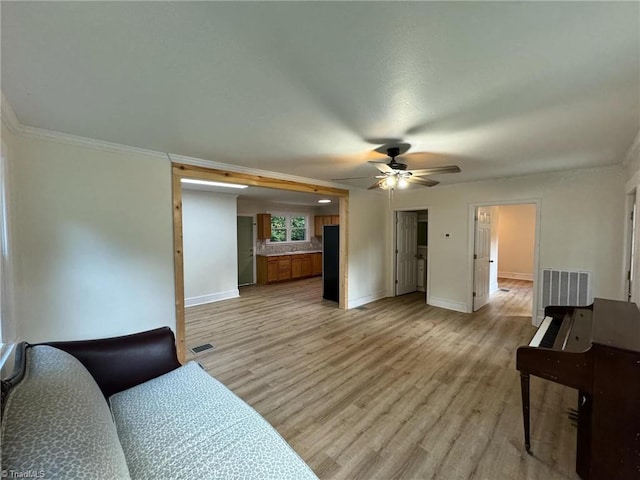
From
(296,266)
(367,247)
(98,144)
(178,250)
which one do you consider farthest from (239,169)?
(296,266)

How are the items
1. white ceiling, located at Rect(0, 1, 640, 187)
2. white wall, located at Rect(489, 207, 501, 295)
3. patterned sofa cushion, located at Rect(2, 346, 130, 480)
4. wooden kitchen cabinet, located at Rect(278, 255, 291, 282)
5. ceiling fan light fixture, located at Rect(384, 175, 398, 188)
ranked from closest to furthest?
patterned sofa cushion, located at Rect(2, 346, 130, 480)
white ceiling, located at Rect(0, 1, 640, 187)
ceiling fan light fixture, located at Rect(384, 175, 398, 188)
white wall, located at Rect(489, 207, 501, 295)
wooden kitchen cabinet, located at Rect(278, 255, 291, 282)

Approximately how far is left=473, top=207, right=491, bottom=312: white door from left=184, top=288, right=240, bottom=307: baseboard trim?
Answer: 16.5 ft

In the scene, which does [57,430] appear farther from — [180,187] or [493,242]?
[493,242]

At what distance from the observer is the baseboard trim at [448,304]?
4.75 m

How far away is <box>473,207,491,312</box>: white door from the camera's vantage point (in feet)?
15.5

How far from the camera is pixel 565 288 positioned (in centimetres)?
378

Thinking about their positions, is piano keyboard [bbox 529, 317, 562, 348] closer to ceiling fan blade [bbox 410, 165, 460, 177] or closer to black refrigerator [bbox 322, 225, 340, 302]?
ceiling fan blade [bbox 410, 165, 460, 177]

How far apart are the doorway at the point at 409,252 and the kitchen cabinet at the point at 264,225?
358cm

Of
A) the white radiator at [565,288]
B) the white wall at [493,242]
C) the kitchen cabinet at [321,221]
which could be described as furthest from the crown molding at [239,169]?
the kitchen cabinet at [321,221]

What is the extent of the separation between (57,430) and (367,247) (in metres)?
4.90

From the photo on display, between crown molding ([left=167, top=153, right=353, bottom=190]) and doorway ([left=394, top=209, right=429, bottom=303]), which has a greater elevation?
crown molding ([left=167, top=153, right=353, bottom=190])

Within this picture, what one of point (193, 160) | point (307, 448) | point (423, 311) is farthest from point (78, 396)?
point (423, 311)

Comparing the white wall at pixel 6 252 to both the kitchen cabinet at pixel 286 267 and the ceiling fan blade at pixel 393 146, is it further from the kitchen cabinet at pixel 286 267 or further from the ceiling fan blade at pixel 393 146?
the kitchen cabinet at pixel 286 267

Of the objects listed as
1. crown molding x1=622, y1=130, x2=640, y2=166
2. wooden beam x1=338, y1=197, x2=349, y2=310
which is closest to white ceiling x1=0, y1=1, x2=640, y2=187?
crown molding x1=622, y1=130, x2=640, y2=166
